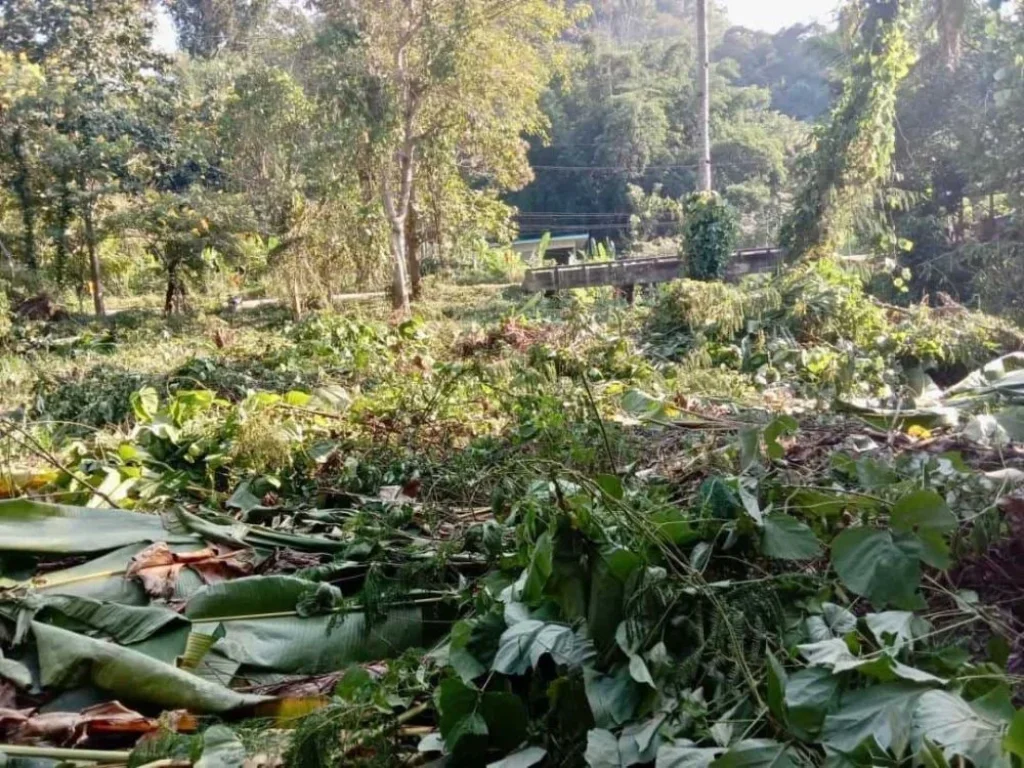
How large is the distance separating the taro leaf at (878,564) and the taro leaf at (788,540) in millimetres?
104

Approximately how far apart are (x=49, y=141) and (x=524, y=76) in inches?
263

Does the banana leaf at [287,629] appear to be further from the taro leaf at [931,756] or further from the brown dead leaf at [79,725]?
the taro leaf at [931,756]

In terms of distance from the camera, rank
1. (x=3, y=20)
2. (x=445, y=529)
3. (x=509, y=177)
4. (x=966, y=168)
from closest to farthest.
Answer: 1. (x=445, y=529)
2. (x=966, y=168)
3. (x=509, y=177)
4. (x=3, y=20)

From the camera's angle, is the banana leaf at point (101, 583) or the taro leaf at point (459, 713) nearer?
the taro leaf at point (459, 713)

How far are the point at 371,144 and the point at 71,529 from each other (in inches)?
386

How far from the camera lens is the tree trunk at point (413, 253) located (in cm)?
1401

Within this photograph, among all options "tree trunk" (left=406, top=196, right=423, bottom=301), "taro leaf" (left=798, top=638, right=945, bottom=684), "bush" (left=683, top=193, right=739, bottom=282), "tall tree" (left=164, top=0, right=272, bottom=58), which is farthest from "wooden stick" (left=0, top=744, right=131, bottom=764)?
"tall tree" (left=164, top=0, right=272, bottom=58)

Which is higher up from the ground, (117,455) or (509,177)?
(509,177)

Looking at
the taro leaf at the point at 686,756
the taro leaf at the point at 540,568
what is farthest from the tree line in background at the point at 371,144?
the taro leaf at the point at 686,756

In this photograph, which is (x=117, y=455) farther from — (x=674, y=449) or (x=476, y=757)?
(x=476, y=757)

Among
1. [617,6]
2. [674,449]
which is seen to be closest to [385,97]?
[674,449]

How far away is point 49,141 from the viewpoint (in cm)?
1135

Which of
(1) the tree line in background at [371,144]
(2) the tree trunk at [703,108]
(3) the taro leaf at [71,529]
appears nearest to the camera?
(3) the taro leaf at [71,529]

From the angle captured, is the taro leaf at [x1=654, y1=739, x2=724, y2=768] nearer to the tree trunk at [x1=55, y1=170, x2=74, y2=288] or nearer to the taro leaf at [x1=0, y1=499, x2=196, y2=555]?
the taro leaf at [x1=0, y1=499, x2=196, y2=555]
